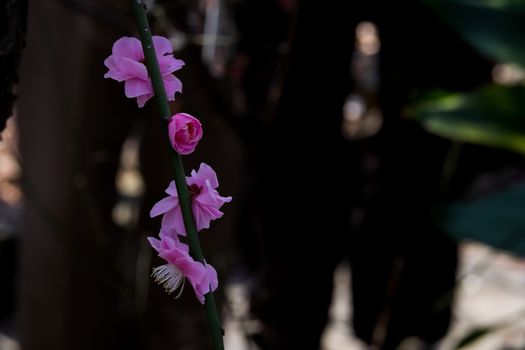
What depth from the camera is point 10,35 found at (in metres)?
0.89

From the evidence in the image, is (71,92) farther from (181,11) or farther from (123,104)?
(181,11)

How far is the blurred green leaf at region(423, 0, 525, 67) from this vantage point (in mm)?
1840

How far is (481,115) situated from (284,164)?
1.38ft

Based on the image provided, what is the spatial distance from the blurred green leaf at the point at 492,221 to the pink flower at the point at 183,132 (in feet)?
4.86

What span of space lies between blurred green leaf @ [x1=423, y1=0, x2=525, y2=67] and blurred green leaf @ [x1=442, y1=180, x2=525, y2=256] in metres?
0.34

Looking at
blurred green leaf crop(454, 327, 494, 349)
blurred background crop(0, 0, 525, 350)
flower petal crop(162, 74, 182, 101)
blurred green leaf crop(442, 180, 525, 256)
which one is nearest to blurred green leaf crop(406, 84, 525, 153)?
blurred background crop(0, 0, 525, 350)

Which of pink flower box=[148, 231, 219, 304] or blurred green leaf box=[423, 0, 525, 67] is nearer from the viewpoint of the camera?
pink flower box=[148, 231, 219, 304]

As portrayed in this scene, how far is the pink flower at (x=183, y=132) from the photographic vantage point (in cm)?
58

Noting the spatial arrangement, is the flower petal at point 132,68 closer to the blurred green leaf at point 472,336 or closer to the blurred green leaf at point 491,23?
the blurred green leaf at point 491,23

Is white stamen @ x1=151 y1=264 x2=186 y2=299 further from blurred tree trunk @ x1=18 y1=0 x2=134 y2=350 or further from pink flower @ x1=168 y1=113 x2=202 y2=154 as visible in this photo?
blurred tree trunk @ x1=18 y1=0 x2=134 y2=350

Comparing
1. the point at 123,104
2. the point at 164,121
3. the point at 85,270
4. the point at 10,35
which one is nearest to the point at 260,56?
the point at 123,104

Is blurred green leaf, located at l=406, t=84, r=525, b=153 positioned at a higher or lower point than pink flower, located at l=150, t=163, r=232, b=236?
higher

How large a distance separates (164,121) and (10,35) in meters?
0.36

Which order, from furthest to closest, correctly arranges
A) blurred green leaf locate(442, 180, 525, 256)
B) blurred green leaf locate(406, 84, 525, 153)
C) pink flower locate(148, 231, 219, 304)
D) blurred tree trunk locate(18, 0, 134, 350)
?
blurred tree trunk locate(18, 0, 134, 350) < blurred green leaf locate(442, 180, 525, 256) < blurred green leaf locate(406, 84, 525, 153) < pink flower locate(148, 231, 219, 304)
